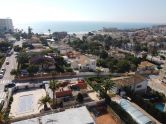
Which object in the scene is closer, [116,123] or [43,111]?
[116,123]

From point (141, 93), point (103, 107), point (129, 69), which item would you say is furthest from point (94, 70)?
point (103, 107)

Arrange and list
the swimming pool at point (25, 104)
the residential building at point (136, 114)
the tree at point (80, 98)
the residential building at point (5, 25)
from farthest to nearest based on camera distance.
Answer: the residential building at point (5, 25) < the tree at point (80, 98) < the swimming pool at point (25, 104) < the residential building at point (136, 114)

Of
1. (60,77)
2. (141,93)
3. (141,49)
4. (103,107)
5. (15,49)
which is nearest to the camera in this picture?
(103,107)

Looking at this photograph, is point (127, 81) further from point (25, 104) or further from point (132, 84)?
point (25, 104)

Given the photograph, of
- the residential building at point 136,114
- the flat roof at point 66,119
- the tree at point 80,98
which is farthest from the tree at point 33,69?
the residential building at point 136,114

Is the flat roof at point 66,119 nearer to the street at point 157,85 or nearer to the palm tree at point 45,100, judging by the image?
the palm tree at point 45,100

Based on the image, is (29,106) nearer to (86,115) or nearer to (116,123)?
(86,115)

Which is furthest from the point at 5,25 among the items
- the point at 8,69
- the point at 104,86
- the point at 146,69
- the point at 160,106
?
the point at 160,106

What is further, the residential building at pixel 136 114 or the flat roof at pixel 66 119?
the residential building at pixel 136 114
